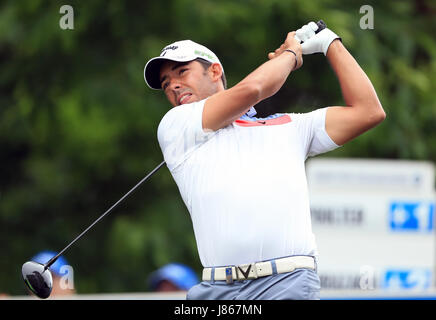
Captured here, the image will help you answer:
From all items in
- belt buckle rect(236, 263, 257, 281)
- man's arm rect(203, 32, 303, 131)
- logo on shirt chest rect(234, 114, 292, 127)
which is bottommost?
belt buckle rect(236, 263, 257, 281)

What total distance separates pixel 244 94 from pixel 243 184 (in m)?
0.34

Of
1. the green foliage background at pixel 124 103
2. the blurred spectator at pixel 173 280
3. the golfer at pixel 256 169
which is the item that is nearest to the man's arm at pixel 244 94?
the golfer at pixel 256 169

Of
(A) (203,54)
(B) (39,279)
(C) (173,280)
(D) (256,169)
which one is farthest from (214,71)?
(C) (173,280)

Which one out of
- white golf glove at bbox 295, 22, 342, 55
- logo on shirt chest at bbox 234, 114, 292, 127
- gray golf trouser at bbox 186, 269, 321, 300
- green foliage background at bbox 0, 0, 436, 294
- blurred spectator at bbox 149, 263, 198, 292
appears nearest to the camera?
gray golf trouser at bbox 186, 269, 321, 300

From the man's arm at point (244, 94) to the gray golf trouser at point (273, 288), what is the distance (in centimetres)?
61

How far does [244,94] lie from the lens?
3625 millimetres

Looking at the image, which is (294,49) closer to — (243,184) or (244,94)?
(244,94)

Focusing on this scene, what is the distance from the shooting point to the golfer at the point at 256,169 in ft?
11.7

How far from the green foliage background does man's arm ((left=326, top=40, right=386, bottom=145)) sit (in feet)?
14.8

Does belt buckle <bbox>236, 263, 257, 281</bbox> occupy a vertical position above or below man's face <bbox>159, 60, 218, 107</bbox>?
below

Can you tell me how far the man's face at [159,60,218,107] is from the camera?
13.1ft

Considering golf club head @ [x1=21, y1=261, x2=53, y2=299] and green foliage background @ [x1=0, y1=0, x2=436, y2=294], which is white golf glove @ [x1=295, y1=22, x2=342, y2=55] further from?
green foliage background @ [x1=0, y1=0, x2=436, y2=294]

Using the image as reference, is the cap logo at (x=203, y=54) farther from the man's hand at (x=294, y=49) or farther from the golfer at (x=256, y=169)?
the man's hand at (x=294, y=49)

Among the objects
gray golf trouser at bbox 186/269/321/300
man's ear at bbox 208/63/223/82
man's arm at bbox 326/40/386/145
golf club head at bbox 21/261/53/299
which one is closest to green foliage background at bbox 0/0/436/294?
man's ear at bbox 208/63/223/82
